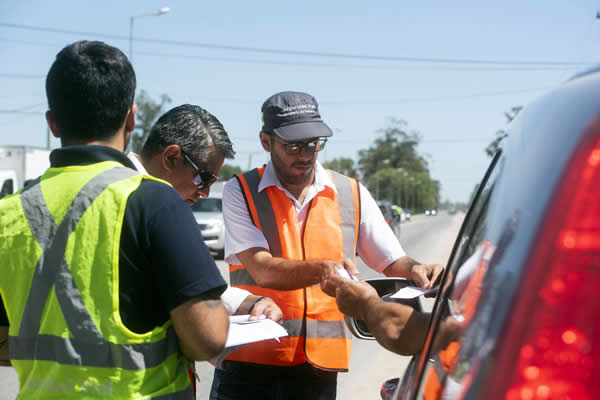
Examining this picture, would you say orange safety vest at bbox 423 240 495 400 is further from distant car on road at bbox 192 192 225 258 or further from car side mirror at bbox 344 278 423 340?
distant car on road at bbox 192 192 225 258

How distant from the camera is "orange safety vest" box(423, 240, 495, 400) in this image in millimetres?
1010

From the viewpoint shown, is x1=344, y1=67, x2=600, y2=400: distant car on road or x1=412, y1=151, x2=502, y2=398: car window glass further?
x1=412, y1=151, x2=502, y2=398: car window glass

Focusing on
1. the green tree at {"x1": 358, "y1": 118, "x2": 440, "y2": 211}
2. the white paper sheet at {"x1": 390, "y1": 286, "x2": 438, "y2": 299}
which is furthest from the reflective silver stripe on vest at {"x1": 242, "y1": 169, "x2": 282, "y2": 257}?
the green tree at {"x1": 358, "y1": 118, "x2": 440, "y2": 211}

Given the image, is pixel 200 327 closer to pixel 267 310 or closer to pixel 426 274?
pixel 267 310

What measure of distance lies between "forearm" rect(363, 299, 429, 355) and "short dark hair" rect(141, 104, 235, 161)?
1.13 meters

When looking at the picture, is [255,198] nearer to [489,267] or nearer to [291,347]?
[291,347]

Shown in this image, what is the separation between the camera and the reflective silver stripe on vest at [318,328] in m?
2.38

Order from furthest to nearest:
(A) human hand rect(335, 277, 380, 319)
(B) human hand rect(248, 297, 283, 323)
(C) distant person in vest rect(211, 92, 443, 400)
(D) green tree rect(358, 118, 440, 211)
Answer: (D) green tree rect(358, 118, 440, 211) → (C) distant person in vest rect(211, 92, 443, 400) → (B) human hand rect(248, 297, 283, 323) → (A) human hand rect(335, 277, 380, 319)

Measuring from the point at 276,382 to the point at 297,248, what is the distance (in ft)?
1.75

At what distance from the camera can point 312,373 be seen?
243 cm

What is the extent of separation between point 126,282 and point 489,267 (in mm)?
813

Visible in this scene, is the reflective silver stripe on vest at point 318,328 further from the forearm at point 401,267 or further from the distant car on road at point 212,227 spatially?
the distant car on road at point 212,227

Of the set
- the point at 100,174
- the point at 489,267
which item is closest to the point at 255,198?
the point at 100,174

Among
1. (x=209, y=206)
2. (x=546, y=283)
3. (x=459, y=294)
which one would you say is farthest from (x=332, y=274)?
(x=209, y=206)
